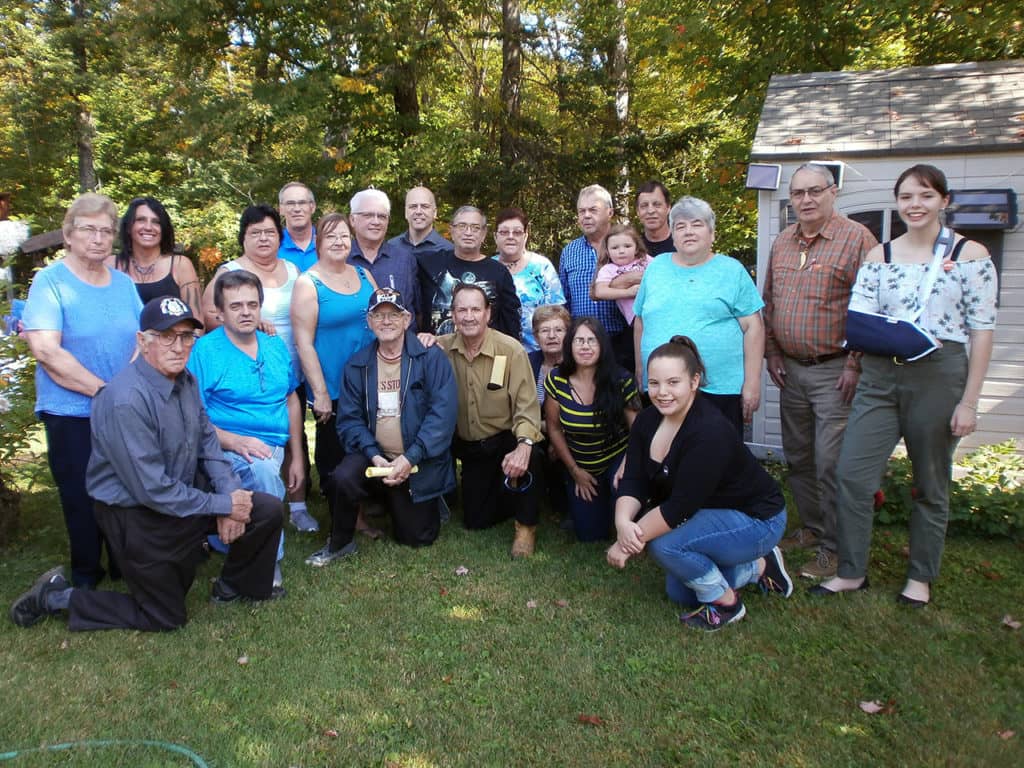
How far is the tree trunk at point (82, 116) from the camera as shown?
18.3m

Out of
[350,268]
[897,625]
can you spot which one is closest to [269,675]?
[350,268]

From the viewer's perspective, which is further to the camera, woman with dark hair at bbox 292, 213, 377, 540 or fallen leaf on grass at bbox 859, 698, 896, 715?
woman with dark hair at bbox 292, 213, 377, 540

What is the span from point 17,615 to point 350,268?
8.43 ft

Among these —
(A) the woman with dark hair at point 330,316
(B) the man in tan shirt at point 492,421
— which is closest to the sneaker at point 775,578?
(B) the man in tan shirt at point 492,421

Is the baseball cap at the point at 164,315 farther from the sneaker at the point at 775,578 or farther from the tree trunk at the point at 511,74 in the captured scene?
the tree trunk at the point at 511,74

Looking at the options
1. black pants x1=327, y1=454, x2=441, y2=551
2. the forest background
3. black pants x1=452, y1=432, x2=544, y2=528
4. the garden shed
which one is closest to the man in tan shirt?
black pants x1=452, y1=432, x2=544, y2=528

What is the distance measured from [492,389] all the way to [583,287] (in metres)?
1.07

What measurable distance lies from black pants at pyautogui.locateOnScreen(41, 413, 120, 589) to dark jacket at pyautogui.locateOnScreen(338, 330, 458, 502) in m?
1.38

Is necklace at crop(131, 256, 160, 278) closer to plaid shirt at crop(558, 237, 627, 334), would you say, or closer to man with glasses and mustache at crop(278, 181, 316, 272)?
man with glasses and mustache at crop(278, 181, 316, 272)

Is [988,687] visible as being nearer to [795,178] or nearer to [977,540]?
[977,540]

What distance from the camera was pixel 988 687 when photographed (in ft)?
10.3

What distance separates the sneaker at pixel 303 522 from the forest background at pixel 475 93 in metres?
8.17

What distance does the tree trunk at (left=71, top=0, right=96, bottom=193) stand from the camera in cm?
1830

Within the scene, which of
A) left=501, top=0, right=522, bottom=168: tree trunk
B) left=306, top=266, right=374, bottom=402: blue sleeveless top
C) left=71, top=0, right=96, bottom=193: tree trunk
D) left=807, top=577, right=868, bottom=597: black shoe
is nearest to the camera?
left=807, top=577, right=868, bottom=597: black shoe
